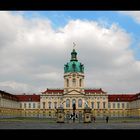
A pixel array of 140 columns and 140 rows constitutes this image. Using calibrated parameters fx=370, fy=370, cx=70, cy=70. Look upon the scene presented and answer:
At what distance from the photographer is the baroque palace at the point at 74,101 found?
118 metres

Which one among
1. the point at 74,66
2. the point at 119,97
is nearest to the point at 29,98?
the point at 74,66

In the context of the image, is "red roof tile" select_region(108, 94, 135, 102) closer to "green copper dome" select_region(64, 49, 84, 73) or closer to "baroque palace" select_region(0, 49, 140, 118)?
"baroque palace" select_region(0, 49, 140, 118)

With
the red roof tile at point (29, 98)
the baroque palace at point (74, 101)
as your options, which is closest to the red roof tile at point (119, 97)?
the baroque palace at point (74, 101)

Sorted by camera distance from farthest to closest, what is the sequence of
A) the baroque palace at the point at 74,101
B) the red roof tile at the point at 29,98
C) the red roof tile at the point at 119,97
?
the red roof tile at the point at 29,98, the red roof tile at the point at 119,97, the baroque palace at the point at 74,101

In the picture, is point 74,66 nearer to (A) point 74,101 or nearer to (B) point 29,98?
(A) point 74,101

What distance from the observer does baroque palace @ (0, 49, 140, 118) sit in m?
118

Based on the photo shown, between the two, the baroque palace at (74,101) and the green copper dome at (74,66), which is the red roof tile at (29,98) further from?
the green copper dome at (74,66)

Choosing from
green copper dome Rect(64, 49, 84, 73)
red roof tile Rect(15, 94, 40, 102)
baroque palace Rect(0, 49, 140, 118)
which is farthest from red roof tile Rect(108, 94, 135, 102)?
red roof tile Rect(15, 94, 40, 102)

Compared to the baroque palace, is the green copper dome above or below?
above

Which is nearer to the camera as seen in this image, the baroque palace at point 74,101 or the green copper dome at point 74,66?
the baroque palace at point 74,101

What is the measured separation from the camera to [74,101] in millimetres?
118438

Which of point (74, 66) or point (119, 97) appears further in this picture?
point (119, 97)

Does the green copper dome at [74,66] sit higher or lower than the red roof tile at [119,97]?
higher

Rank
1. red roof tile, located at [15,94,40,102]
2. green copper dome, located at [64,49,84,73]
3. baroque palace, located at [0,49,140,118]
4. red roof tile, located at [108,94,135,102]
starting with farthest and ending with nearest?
red roof tile, located at [15,94,40,102], red roof tile, located at [108,94,135,102], green copper dome, located at [64,49,84,73], baroque palace, located at [0,49,140,118]
